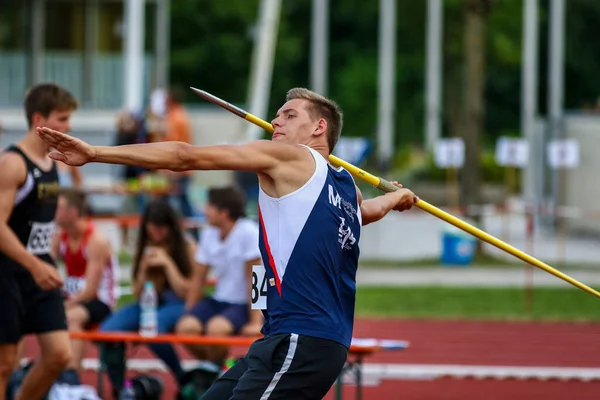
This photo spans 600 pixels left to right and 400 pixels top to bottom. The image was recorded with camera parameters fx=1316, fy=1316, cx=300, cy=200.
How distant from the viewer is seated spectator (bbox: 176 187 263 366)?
8.99 meters

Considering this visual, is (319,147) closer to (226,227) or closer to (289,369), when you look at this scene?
(289,369)

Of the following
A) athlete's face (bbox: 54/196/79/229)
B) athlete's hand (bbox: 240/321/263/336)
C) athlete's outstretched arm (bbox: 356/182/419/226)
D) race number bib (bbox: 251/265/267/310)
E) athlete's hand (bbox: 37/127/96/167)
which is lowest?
athlete's hand (bbox: 240/321/263/336)

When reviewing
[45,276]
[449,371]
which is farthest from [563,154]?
[45,276]

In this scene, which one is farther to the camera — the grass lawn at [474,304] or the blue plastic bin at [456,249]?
the blue plastic bin at [456,249]

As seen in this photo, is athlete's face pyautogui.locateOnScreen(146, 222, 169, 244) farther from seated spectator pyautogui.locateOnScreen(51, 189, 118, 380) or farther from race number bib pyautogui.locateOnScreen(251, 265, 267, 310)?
race number bib pyautogui.locateOnScreen(251, 265, 267, 310)

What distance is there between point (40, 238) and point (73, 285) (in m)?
2.09

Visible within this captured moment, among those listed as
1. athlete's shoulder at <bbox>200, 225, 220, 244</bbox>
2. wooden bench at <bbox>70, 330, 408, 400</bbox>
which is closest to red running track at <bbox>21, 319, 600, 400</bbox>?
wooden bench at <bbox>70, 330, 408, 400</bbox>

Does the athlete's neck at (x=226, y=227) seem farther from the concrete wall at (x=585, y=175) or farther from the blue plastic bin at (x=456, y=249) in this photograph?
the concrete wall at (x=585, y=175)

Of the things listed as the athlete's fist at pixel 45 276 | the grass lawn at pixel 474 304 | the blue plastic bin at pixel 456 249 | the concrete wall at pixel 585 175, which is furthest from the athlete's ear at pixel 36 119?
the concrete wall at pixel 585 175

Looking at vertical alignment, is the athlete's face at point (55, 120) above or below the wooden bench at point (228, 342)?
above

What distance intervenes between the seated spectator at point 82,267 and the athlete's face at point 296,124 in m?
3.83

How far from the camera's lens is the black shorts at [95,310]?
9.41 m

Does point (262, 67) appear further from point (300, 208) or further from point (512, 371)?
point (300, 208)

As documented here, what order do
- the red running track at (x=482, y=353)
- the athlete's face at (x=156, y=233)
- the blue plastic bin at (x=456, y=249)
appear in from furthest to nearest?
1. the blue plastic bin at (x=456, y=249)
2. the red running track at (x=482, y=353)
3. the athlete's face at (x=156, y=233)
